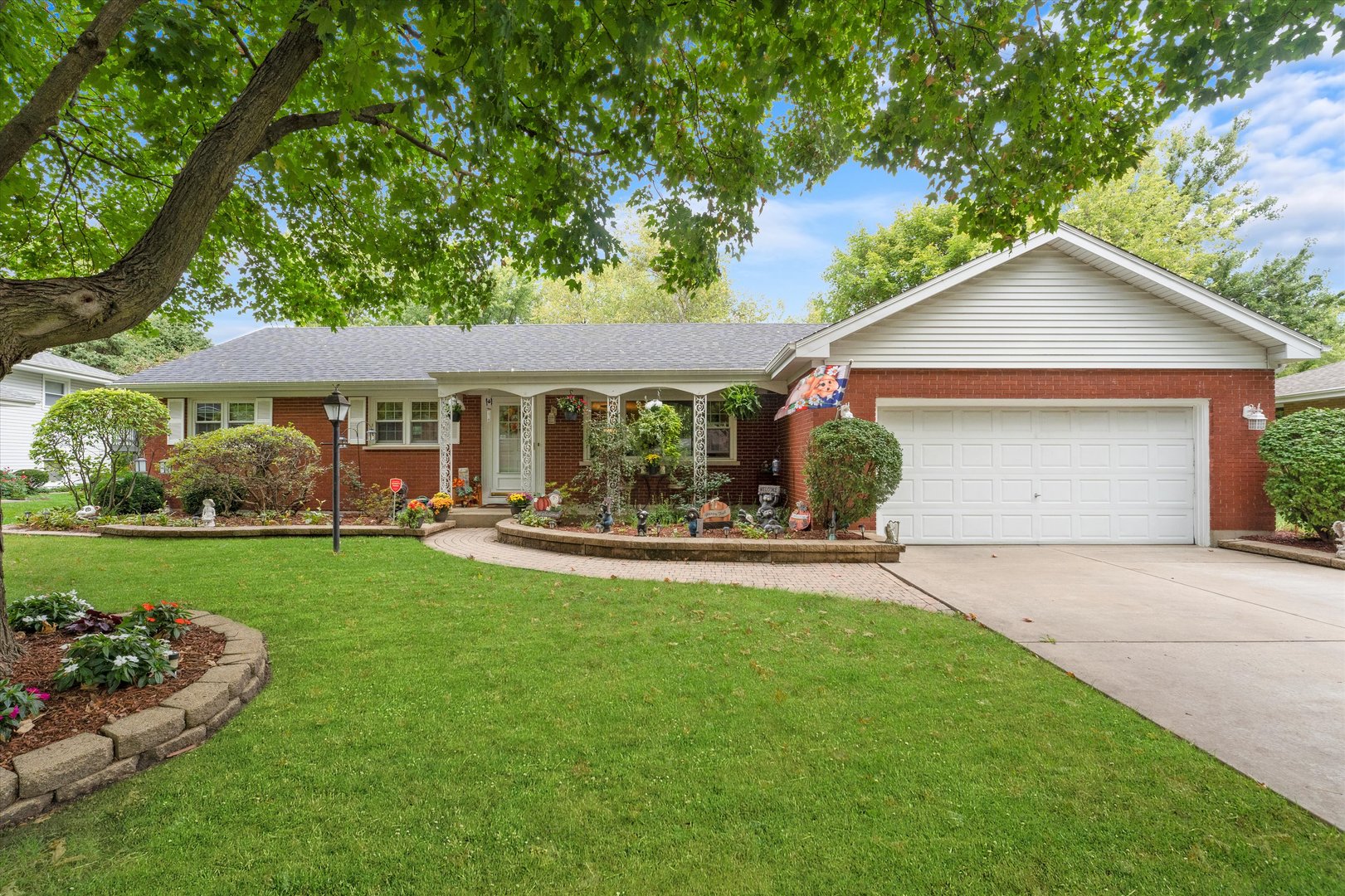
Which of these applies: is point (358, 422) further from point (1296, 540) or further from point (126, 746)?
point (1296, 540)

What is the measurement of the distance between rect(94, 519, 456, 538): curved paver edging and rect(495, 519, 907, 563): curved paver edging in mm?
3670

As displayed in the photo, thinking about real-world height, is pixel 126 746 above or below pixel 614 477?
below

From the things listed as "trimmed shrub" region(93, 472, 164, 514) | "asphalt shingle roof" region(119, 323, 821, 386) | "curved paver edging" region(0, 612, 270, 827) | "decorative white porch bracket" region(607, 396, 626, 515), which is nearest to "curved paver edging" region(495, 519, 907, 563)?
"decorative white porch bracket" region(607, 396, 626, 515)

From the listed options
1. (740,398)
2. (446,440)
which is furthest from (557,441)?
(740,398)

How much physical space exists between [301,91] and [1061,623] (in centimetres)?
878

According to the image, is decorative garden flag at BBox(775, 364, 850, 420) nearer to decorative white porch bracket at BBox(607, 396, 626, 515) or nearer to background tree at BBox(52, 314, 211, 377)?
decorative white porch bracket at BBox(607, 396, 626, 515)

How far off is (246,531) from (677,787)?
33.4ft

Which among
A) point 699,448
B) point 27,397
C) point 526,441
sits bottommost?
point 699,448

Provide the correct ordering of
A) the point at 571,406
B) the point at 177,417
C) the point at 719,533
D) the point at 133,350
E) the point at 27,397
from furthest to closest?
the point at 133,350
the point at 27,397
the point at 177,417
the point at 571,406
the point at 719,533

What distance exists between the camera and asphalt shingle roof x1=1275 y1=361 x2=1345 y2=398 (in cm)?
1180

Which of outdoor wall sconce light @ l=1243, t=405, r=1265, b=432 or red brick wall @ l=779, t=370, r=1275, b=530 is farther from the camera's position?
red brick wall @ l=779, t=370, r=1275, b=530

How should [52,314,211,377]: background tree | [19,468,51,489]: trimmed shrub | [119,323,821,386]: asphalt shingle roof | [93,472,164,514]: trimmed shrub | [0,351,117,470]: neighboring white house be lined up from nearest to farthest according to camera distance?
[93,472,164,514]: trimmed shrub < [119,323,821,386]: asphalt shingle roof < [19,468,51,489]: trimmed shrub < [0,351,117,470]: neighboring white house < [52,314,211,377]: background tree

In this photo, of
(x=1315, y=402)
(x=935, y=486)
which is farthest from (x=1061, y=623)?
(x=1315, y=402)

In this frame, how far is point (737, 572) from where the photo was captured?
7.34 meters
